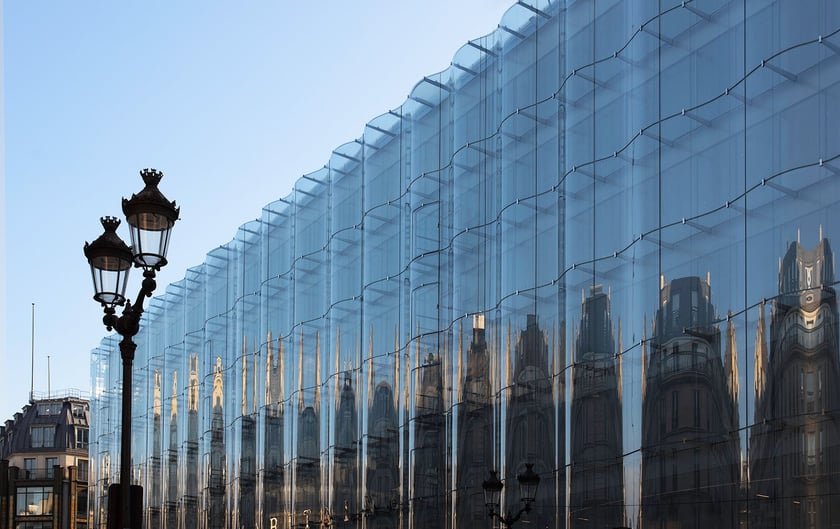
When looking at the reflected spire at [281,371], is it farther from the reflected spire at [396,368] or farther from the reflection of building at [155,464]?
the reflection of building at [155,464]

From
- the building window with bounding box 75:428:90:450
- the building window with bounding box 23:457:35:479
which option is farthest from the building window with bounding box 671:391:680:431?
the building window with bounding box 75:428:90:450

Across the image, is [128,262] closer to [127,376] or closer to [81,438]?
[127,376]

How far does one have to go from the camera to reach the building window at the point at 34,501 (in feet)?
363

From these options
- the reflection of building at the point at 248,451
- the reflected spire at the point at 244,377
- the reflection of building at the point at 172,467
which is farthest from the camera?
the reflection of building at the point at 172,467

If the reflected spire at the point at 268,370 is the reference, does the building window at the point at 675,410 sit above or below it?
below

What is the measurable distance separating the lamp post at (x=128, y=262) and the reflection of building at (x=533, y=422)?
60.2ft

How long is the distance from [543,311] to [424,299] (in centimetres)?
676

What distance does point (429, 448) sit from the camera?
131 feet

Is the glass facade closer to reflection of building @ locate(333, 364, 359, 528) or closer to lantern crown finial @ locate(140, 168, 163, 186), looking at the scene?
reflection of building @ locate(333, 364, 359, 528)

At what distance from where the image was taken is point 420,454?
132 feet

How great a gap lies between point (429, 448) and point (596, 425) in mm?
9193

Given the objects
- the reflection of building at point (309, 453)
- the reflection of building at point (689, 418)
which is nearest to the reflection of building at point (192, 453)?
the reflection of building at point (309, 453)

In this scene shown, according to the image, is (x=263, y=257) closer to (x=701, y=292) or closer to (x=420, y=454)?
(x=420, y=454)

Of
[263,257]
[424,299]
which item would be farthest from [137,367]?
[424,299]
